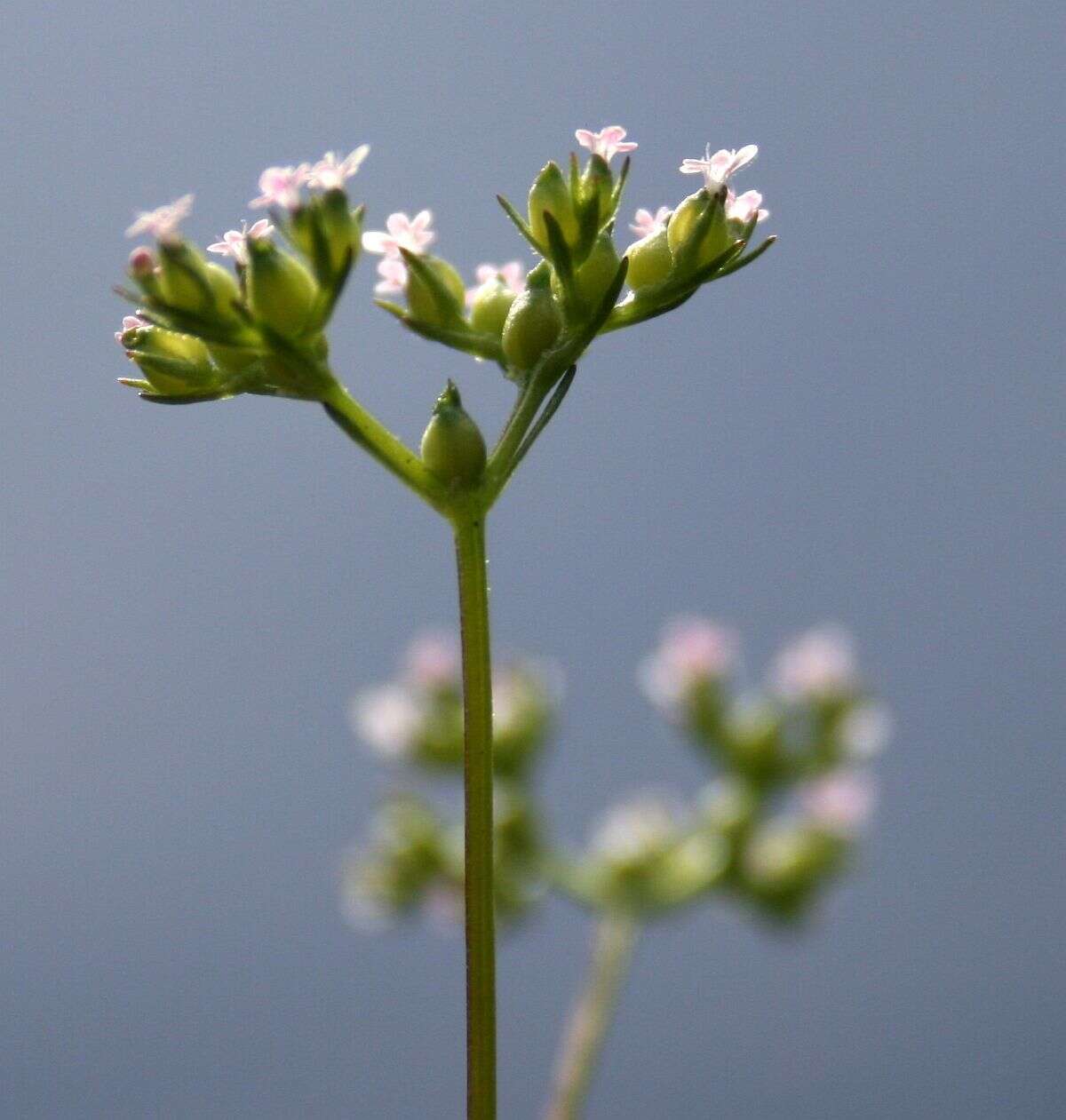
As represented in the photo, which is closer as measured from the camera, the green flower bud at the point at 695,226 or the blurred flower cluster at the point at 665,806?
the green flower bud at the point at 695,226

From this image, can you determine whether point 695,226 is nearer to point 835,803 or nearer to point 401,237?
point 401,237

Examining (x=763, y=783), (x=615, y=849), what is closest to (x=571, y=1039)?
(x=615, y=849)

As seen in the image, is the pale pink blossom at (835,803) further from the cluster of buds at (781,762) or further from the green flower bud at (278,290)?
the green flower bud at (278,290)

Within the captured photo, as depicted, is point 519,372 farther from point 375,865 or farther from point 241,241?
point 375,865

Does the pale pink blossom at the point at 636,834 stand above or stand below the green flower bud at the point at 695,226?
below

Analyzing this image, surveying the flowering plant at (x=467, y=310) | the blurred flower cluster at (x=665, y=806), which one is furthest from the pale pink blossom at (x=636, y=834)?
the flowering plant at (x=467, y=310)

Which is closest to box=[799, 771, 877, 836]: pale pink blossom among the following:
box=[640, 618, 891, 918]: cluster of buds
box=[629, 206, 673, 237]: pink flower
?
box=[640, 618, 891, 918]: cluster of buds

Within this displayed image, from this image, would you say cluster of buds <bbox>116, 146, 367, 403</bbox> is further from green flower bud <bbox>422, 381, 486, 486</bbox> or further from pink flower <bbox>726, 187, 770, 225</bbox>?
pink flower <bbox>726, 187, 770, 225</bbox>
